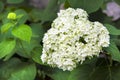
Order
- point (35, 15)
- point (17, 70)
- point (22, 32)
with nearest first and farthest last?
1. point (22, 32)
2. point (17, 70)
3. point (35, 15)

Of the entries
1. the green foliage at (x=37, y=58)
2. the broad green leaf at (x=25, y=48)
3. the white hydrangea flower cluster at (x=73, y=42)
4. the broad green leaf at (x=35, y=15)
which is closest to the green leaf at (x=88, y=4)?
the green foliage at (x=37, y=58)

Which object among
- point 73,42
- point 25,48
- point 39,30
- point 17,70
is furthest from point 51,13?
point 73,42

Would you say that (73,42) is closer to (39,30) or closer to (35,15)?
(39,30)

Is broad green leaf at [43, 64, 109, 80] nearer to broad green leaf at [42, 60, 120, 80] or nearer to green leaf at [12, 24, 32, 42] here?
broad green leaf at [42, 60, 120, 80]

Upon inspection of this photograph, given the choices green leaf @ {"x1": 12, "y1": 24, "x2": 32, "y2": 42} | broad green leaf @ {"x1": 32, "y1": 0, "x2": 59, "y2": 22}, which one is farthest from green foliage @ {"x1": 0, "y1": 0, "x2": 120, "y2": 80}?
broad green leaf @ {"x1": 32, "y1": 0, "x2": 59, "y2": 22}

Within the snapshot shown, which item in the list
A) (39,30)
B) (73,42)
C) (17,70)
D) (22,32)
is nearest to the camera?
(73,42)

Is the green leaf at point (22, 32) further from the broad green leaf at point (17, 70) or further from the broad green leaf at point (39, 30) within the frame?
the broad green leaf at point (39, 30)
